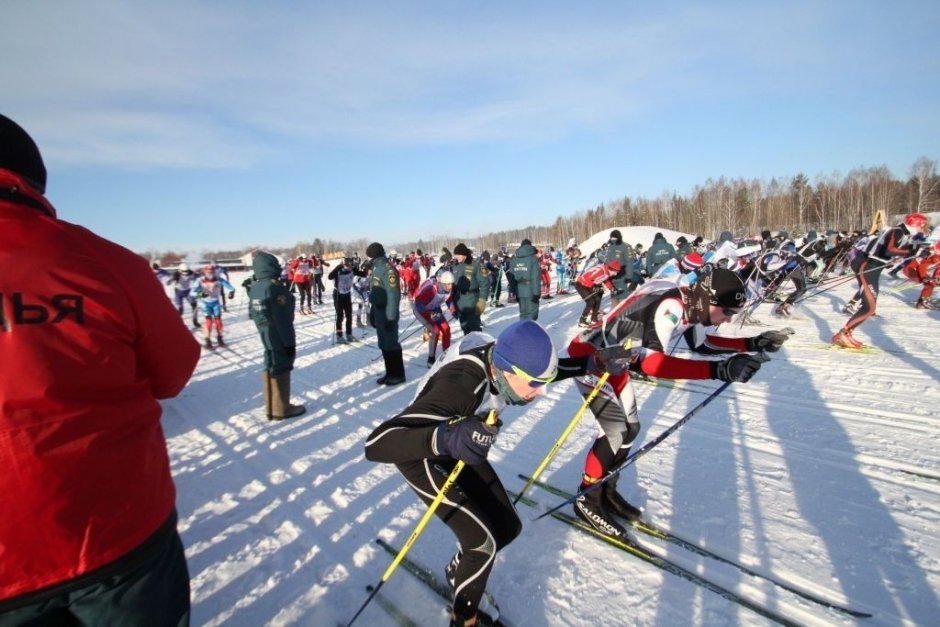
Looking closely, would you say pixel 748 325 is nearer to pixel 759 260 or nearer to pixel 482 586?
pixel 759 260

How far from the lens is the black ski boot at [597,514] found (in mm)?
3234

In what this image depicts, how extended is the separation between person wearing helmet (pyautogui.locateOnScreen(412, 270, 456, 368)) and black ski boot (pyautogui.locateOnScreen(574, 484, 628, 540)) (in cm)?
450

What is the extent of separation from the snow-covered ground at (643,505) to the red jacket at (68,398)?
1.96 meters

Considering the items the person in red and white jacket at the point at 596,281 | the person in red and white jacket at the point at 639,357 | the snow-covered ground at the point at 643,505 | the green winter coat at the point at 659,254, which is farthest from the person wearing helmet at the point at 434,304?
the green winter coat at the point at 659,254

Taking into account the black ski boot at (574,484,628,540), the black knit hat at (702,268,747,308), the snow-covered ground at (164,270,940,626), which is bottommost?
the snow-covered ground at (164,270,940,626)

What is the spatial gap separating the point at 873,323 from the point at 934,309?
256cm

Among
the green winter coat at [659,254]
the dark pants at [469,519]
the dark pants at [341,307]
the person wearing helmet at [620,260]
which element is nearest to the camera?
the dark pants at [469,519]

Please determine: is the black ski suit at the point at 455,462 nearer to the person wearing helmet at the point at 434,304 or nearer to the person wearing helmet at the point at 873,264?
the person wearing helmet at the point at 434,304

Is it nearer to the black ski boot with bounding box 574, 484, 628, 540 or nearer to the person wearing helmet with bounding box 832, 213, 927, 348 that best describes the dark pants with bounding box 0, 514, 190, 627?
the black ski boot with bounding box 574, 484, 628, 540

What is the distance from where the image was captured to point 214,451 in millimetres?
5129

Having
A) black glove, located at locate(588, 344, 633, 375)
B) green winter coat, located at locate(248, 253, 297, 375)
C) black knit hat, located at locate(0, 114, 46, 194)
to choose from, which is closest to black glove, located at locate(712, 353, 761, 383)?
black glove, located at locate(588, 344, 633, 375)

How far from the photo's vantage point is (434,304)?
25.8ft

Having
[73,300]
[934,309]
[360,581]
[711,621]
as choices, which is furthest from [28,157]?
[934,309]

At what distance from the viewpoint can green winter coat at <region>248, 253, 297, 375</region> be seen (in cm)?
564
